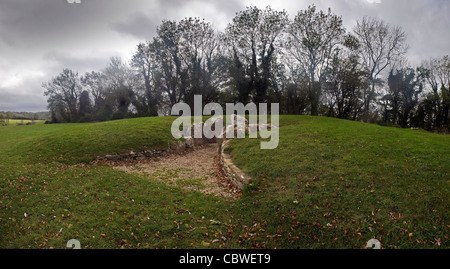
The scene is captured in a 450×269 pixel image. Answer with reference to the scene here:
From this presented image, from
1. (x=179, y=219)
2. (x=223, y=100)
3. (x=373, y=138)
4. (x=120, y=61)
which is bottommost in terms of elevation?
(x=179, y=219)

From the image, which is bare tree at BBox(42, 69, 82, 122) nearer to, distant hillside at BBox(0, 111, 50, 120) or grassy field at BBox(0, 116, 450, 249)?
distant hillside at BBox(0, 111, 50, 120)

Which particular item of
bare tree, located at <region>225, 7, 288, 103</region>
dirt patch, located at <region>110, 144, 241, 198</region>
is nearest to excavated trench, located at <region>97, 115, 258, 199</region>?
dirt patch, located at <region>110, 144, 241, 198</region>

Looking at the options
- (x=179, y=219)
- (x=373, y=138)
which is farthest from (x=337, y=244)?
(x=373, y=138)

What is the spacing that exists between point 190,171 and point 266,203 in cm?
651

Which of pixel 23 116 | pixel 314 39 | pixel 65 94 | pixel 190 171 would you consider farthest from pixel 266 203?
pixel 23 116

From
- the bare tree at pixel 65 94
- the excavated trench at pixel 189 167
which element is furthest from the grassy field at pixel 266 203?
the bare tree at pixel 65 94

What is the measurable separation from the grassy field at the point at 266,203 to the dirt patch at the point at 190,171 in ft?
2.77

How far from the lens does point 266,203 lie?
7812mm

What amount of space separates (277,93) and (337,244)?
36144 millimetres

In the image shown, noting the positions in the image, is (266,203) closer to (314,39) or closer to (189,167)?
(189,167)

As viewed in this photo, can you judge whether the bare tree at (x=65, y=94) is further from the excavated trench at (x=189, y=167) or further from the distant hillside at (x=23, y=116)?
the excavated trench at (x=189, y=167)

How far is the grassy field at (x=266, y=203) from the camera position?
19.6 ft

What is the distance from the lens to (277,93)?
39.4 metres

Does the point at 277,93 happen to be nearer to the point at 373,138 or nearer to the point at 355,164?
the point at 373,138
